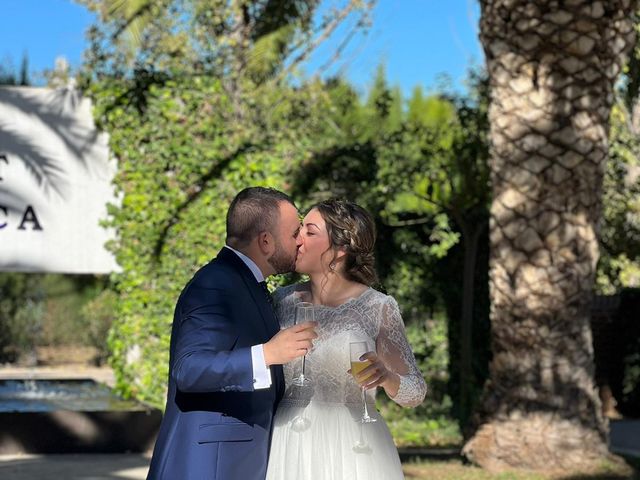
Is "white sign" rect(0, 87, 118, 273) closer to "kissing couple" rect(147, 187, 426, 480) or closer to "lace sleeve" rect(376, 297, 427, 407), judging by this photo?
"kissing couple" rect(147, 187, 426, 480)

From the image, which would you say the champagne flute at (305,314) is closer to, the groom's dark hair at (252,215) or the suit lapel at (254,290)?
the suit lapel at (254,290)

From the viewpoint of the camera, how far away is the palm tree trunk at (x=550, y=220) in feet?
30.4

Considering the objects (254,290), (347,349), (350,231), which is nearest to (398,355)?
(347,349)

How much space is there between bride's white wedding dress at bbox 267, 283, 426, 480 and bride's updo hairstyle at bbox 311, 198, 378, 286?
134mm

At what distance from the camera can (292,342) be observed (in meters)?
3.55

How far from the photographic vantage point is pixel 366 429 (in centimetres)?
429

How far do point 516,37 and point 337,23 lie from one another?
1450cm

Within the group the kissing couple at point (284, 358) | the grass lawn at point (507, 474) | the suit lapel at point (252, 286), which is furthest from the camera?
the grass lawn at point (507, 474)

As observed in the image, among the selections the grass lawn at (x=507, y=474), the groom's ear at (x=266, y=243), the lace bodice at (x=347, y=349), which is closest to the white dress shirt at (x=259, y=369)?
the groom's ear at (x=266, y=243)

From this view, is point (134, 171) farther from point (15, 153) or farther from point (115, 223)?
point (15, 153)

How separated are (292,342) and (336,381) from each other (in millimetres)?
764

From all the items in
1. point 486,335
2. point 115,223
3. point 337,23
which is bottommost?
point 486,335

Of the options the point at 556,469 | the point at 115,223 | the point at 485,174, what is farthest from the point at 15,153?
the point at 556,469

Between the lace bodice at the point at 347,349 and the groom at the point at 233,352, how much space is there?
194 millimetres
